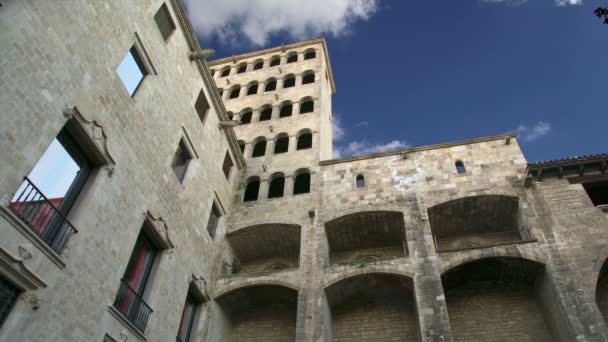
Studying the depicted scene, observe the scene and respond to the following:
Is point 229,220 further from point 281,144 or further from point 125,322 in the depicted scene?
point 125,322

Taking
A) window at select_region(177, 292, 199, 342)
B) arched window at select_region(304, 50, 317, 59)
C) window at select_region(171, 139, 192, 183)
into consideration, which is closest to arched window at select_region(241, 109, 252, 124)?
arched window at select_region(304, 50, 317, 59)

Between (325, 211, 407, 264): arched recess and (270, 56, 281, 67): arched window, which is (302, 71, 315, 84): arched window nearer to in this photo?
(270, 56, 281, 67): arched window

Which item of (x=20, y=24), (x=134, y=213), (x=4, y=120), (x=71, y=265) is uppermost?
(x=20, y=24)

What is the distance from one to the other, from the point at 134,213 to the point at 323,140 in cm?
1413

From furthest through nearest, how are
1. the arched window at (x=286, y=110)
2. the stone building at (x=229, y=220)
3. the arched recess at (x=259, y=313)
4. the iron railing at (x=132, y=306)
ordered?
the arched window at (x=286, y=110) → the arched recess at (x=259, y=313) → the iron railing at (x=132, y=306) → the stone building at (x=229, y=220)

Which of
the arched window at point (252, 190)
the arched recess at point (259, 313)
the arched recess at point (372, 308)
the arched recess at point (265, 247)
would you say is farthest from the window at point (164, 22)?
the arched recess at point (372, 308)

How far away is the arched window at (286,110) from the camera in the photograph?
90.8 feet

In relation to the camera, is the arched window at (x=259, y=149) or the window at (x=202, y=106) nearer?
the window at (x=202, y=106)

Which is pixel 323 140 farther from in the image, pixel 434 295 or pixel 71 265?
pixel 71 265

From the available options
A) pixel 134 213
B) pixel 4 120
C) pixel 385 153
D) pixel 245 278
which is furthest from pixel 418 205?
pixel 4 120

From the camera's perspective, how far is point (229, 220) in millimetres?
20703

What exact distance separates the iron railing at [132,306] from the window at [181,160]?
4672 millimetres

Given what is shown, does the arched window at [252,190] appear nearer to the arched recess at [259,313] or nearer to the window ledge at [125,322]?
the arched recess at [259,313]

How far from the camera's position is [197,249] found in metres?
17.0
